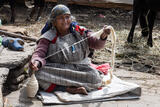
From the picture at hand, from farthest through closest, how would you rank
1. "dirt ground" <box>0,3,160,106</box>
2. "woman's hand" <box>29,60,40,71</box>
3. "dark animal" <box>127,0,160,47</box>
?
"dark animal" <box>127,0,160,47</box> < "dirt ground" <box>0,3,160,106</box> < "woman's hand" <box>29,60,40,71</box>

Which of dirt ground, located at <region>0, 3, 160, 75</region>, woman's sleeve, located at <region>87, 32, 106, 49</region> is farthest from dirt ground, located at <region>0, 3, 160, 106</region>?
woman's sleeve, located at <region>87, 32, 106, 49</region>

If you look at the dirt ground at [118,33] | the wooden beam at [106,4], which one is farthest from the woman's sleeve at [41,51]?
the wooden beam at [106,4]

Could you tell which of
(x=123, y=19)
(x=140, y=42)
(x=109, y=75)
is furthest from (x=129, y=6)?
(x=109, y=75)

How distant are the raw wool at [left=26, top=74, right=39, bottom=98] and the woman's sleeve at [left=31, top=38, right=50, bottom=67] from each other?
250mm

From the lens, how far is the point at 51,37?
12.7ft

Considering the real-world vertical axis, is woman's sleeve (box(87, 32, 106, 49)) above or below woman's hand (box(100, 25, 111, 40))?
below

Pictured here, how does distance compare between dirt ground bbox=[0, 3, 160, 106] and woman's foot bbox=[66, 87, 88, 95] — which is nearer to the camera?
woman's foot bbox=[66, 87, 88, 95]

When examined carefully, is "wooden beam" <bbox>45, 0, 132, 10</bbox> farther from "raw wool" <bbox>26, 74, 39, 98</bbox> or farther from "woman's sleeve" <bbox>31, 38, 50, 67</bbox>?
"raw wool" <bbox>26, 74, 39, 98</bbox>

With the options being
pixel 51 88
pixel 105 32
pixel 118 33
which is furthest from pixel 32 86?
pixel 118 33

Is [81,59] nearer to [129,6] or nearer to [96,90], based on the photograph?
[96,90]

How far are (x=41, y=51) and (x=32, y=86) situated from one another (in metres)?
0.51

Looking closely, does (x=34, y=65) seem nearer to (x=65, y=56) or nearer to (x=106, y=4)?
(x=65, y=56)

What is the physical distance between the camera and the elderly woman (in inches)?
150

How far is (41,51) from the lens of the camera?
12.5 ft
